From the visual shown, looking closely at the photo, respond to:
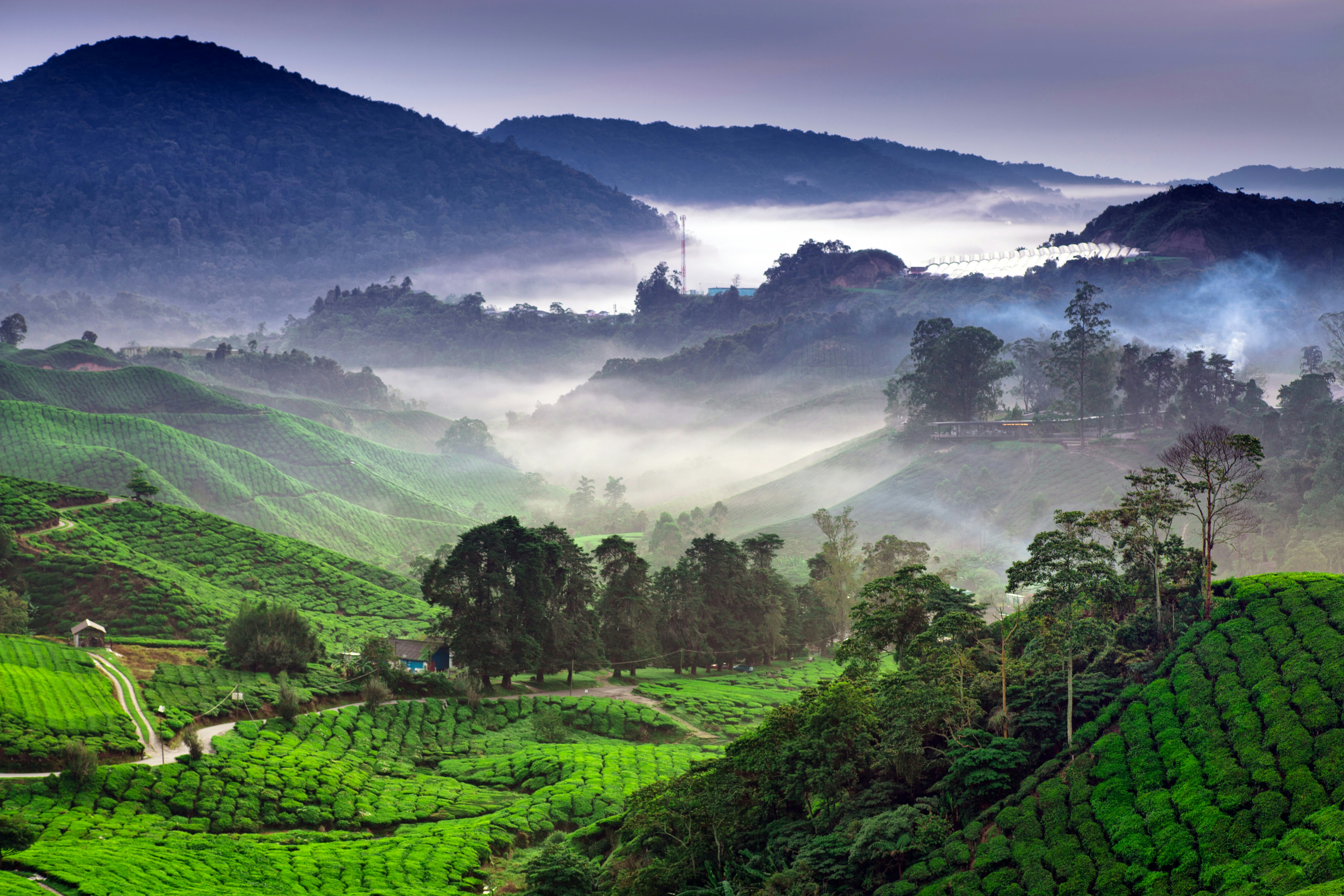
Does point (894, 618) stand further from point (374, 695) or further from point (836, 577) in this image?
point (836, 577)

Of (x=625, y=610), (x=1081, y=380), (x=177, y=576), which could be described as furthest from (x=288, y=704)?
(x=1081, y=380)

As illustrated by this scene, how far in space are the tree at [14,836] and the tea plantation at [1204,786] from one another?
3262cm

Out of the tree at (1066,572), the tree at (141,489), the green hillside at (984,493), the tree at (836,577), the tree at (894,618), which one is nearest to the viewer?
the tree at (1066,572)

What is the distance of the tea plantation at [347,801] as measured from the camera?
41.2m

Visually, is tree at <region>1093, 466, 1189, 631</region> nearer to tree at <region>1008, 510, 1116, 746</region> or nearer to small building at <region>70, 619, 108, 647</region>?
tree at <region>1008, 510, 1116, 746</region>

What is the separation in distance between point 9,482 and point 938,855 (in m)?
96.4

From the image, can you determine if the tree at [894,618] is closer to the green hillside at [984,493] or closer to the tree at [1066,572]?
the tree at [1066,572]

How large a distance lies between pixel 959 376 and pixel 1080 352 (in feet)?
61.5

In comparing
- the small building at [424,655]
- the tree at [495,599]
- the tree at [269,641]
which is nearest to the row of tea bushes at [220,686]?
the tree at [269,641]

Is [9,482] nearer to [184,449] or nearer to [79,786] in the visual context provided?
[79,786]

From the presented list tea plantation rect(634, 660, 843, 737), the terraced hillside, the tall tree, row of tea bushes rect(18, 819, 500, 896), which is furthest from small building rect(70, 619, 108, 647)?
the terraced hillside

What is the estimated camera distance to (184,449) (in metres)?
171

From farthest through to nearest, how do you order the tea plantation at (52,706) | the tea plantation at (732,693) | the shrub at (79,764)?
1. the tea plantation at (732,693)
2. the tea plantation at (52,706)
3. the shrub at (79,764)

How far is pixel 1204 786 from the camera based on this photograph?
30797 millimetres
